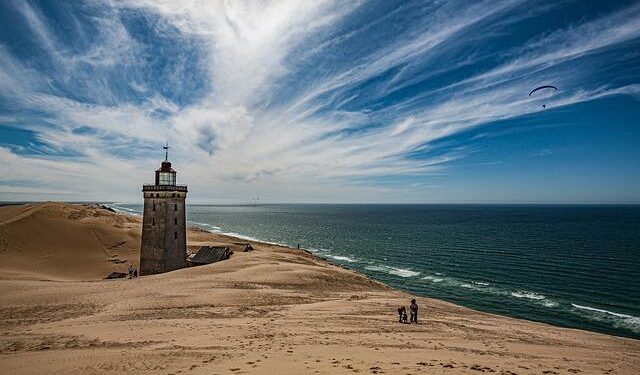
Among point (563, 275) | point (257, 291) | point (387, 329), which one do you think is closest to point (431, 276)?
point (563, 275)

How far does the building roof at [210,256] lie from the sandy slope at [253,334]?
6097mm

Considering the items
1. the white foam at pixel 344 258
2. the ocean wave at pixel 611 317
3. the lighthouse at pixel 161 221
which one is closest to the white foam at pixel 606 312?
the ocean wave at pixel 611 317

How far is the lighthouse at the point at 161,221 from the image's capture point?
3369cm

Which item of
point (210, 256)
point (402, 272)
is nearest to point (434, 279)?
point (402, 272)

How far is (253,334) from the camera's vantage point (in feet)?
51.7

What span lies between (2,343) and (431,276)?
44.8 m

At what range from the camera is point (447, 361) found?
41.4 feet

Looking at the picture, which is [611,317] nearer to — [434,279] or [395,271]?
[434,279]

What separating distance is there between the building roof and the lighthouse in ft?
13.5

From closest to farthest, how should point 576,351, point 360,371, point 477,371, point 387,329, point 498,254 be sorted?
point 360,371, point 477,371, point 576,351, point 387,329, point 498,254

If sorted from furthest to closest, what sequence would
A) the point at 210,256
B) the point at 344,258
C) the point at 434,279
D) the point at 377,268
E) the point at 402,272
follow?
the point at 344,258 < the point at 377,268 < the point at 402,272 < the point at 434,279 < the point at 210,256

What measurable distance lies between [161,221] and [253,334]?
22069mm

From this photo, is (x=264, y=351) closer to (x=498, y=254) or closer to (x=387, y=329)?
(x=387, y=329)

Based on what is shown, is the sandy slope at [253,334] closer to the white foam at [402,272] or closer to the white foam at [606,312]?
the white foam at [606,312]
